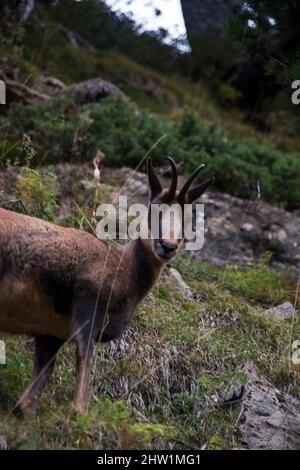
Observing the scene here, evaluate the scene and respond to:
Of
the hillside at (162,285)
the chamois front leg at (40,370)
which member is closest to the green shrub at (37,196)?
the hillside at (162,285)

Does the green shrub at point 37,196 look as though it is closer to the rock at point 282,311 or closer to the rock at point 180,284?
the rock at point 180,284

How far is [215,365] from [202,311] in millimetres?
965

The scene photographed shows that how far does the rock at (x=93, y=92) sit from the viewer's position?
1327 cm

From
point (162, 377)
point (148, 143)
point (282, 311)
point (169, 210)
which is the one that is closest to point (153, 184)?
point (169, 210)

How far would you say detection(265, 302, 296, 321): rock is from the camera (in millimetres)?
8617

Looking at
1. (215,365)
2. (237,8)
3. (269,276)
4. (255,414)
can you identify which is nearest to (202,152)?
(269,276)

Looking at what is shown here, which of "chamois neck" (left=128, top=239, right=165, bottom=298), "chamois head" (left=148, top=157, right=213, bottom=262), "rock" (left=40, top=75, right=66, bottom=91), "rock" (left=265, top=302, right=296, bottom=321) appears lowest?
"rock" (left=265, top=302, right=296, bottom=321)

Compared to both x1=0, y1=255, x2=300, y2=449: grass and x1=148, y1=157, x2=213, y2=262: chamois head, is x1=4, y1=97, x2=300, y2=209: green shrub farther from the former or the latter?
x1=148, y1=157, x2=213, y2=262: chamois head

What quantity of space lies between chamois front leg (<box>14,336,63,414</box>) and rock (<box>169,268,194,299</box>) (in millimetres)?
2590

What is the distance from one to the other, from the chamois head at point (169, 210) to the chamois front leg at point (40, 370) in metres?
1.04

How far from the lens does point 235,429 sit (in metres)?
6.45

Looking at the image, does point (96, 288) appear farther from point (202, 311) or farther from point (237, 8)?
point (237, 8)

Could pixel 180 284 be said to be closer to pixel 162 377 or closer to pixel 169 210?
pixel 162 377
